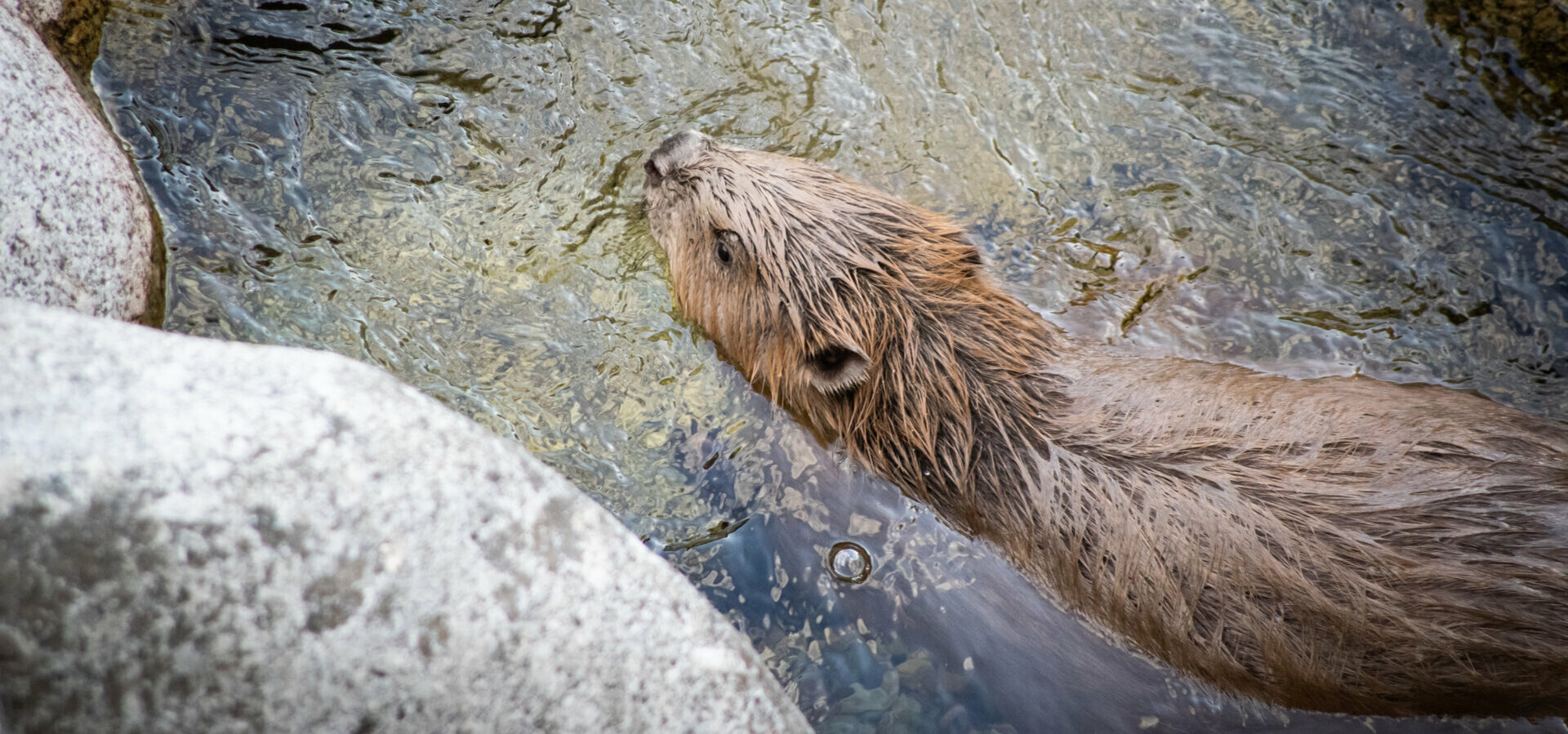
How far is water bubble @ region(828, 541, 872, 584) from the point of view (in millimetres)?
2555

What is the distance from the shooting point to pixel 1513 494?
6.45 feet

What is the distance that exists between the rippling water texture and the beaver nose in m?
0.16

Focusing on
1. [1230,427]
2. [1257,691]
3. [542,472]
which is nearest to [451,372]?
[542,472]

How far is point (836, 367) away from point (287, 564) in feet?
5.23

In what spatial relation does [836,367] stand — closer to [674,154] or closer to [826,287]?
[826,287]

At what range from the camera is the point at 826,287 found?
2637 millimetres

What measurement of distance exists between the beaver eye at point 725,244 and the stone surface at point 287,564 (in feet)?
4.13

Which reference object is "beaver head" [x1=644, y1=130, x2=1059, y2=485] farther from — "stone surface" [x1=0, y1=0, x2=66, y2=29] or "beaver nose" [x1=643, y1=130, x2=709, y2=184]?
"stone surface" [x1=0, y1=0, x2=66, y2=29]

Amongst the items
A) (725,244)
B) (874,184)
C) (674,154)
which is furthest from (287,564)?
(874,184)

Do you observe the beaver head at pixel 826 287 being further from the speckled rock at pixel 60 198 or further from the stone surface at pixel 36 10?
the stone surface at pixel 36 10

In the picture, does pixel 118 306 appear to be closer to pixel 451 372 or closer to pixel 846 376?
pixel 451 372

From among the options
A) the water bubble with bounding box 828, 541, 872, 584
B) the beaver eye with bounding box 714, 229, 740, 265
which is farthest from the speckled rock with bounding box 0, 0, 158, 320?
the water bubble with bounding box 828, 541, 872, 584

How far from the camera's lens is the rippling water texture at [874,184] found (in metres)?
2.52

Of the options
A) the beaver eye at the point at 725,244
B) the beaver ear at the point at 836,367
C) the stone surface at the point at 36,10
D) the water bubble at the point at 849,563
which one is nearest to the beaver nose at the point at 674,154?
the beaver eye at the point at 725,244
